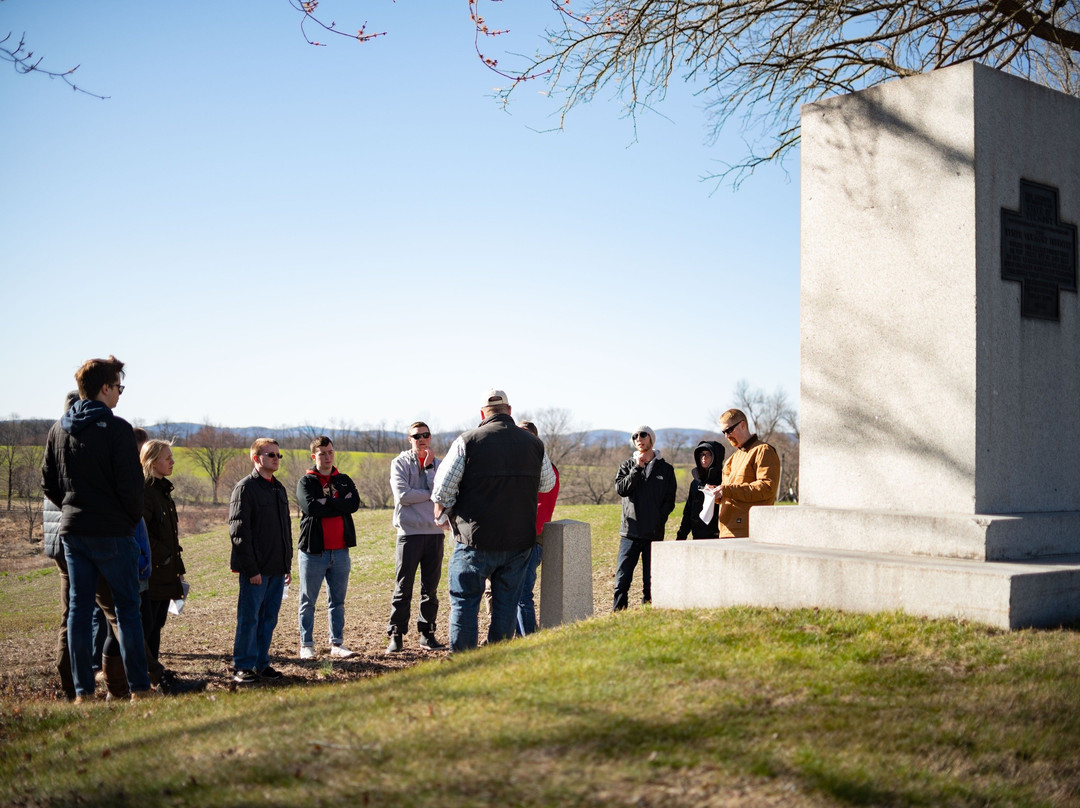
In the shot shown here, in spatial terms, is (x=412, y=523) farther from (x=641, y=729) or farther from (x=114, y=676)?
(x=641, y=729)

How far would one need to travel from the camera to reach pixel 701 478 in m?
9.11

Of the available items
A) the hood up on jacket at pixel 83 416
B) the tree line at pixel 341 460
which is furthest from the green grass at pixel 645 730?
the tree line at pixel 341 460

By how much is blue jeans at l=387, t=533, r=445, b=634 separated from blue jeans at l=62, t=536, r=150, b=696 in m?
3.12

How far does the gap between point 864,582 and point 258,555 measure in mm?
4525

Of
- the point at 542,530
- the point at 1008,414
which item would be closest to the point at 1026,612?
the point at 1008,414

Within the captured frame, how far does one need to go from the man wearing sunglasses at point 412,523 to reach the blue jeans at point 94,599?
3.09m

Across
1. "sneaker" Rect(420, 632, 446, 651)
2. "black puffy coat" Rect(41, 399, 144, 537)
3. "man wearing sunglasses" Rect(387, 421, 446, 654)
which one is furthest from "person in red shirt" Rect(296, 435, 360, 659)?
"black puffy coat" Rect(41, 399, 144, 537)

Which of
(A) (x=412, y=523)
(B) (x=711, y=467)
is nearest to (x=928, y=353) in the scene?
(B) (x=711, y=467)

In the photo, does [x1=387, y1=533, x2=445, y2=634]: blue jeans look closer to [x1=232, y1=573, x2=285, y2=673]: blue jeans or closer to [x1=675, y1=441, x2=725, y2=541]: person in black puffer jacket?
[x1=232, y1=573, x2=285, y2=673]: blue jeans

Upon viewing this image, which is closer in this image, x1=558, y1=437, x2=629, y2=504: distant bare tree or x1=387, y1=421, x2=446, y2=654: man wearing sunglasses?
x1=387, y1=421, x2=446, y2=654: man wearing sunglasses

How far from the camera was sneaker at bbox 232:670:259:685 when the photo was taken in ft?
23.3

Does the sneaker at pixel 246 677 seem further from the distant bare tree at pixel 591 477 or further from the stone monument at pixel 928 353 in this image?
the distant bare tree at pixel 591 477

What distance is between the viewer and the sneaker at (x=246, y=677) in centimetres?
710

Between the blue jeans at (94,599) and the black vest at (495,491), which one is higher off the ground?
the black vest at (495,491)
